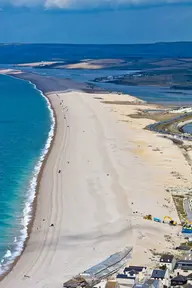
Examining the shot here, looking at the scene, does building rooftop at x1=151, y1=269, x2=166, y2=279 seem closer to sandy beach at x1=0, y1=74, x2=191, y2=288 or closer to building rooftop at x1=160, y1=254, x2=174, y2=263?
building rooftop at x1=160, y1=254, x2=174, y2=263

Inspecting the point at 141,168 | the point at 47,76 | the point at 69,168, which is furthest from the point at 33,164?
the point at 47,76

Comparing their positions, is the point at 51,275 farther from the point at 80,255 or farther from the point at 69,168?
the point at 69,168

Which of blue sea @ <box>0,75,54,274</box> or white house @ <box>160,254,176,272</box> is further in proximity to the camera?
blue sea @ <box>0,75,54,274</box>

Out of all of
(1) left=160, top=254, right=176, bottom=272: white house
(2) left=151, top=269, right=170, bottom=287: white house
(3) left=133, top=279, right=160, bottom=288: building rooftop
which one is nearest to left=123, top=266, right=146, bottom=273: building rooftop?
(2) left=151, top=269, right=170, bottom=287: white house

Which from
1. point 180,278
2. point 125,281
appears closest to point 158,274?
point 180,278

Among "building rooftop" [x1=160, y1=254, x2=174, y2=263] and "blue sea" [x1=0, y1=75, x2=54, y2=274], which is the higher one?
"building rooftop" [x1=160, y1=254, x2=174, y2=263]

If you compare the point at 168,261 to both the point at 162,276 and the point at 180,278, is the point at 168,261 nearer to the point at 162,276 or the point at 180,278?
the point at 180,278
